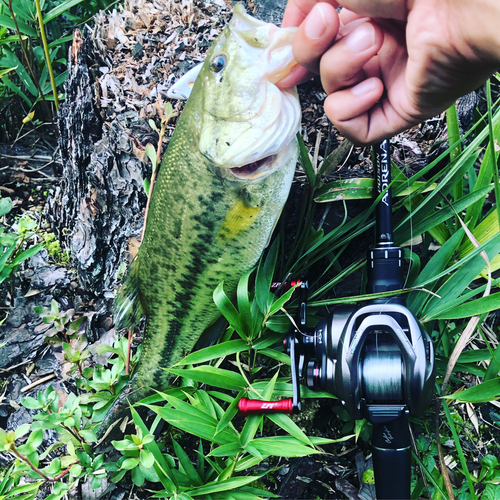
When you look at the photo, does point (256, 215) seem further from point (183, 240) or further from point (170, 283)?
point (170, 283)

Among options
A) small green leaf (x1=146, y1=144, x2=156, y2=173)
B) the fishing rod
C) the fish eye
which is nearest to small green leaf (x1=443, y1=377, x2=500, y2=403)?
the fishing rod

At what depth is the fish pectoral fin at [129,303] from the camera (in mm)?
1683

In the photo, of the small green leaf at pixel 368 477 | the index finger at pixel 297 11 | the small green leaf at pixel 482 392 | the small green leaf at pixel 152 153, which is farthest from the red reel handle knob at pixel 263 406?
the index finger at pixel 297 11

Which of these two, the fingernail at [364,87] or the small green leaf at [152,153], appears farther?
the small green leaf at [152,153]

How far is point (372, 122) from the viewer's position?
1216 mm

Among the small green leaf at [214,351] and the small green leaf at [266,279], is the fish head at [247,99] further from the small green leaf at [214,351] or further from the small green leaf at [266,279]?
the small green leaf at [214,351]

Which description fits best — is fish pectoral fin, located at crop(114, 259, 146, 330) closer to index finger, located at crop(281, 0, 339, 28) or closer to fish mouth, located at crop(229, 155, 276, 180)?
fish mouth, located at crop(229, 155, 276, 180)

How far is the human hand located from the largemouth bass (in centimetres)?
12

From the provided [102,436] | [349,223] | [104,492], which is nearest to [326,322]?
[349,223]

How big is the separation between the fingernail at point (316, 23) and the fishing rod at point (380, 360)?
0.58 meters

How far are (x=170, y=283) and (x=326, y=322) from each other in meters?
0.65

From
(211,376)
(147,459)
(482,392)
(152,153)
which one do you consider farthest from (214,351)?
(482,392)

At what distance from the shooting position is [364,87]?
3.59 feet

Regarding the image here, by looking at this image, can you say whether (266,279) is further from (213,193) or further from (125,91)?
(125,91)
